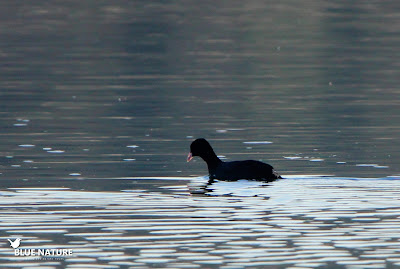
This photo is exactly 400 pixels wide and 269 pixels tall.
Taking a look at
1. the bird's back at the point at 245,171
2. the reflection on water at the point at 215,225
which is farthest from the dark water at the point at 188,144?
the bird's back at the point at 245,171

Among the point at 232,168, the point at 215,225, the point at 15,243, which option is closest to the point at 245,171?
the point at 232,168

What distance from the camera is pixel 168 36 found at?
A: 6084 cm

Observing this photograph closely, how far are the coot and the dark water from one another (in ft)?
0.82

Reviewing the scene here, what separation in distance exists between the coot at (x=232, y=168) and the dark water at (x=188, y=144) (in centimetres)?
25

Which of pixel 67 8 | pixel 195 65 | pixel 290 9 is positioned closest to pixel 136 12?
pixel 67 8

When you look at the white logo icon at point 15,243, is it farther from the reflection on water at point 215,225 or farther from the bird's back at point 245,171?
the bird's back at point 245,171

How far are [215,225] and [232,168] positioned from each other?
4717 millimetres

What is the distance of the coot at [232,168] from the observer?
63.8 feet

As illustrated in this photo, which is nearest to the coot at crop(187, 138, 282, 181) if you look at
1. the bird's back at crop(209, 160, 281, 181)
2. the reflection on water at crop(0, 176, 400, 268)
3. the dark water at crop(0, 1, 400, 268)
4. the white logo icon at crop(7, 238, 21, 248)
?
the bird's back at crop(209, 160, 281, 181)

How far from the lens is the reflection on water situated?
45.0 feet

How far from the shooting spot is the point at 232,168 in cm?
2012

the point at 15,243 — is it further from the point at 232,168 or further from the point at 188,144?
the point at 188,144

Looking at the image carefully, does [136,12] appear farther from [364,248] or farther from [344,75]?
[364,248]

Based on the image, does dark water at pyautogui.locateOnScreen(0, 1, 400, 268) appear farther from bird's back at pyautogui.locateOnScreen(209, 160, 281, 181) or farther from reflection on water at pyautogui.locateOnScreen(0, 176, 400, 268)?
bird's back at pyautogui.locateOnScreen(209, 160, 281, 181)
